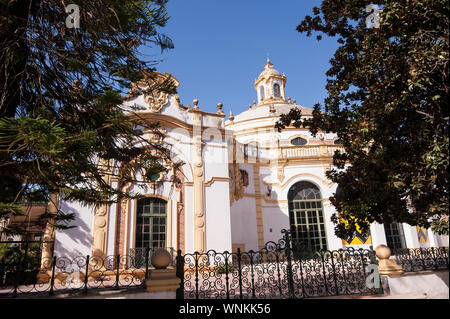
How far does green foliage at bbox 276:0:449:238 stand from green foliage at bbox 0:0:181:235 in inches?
160

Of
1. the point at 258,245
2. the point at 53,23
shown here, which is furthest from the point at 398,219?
the point at 258,245

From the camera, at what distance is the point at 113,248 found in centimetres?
1152

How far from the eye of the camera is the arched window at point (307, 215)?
18203mm

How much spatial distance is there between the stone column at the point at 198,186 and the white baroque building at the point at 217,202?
0.04 metres

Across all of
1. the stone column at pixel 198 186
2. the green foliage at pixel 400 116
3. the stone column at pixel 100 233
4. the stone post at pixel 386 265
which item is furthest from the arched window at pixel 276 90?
the stone post at pixel 386 265

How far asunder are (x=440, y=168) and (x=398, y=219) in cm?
156

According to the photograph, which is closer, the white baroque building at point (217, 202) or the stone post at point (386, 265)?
the stone post at point (386, 265)

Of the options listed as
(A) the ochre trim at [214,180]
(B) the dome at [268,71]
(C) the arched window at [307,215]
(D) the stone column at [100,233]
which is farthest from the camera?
(B) the dome at [268,71]

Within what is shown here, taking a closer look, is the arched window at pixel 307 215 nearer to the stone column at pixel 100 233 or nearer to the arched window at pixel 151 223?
the arched window at pixel 151 223

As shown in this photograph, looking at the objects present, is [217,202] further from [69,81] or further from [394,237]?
[394,237]

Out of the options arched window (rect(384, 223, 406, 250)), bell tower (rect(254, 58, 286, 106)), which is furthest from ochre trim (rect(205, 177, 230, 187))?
bell tower (rect(254, 58, 286, 106))

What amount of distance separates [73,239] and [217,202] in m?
Answer: 6.09
